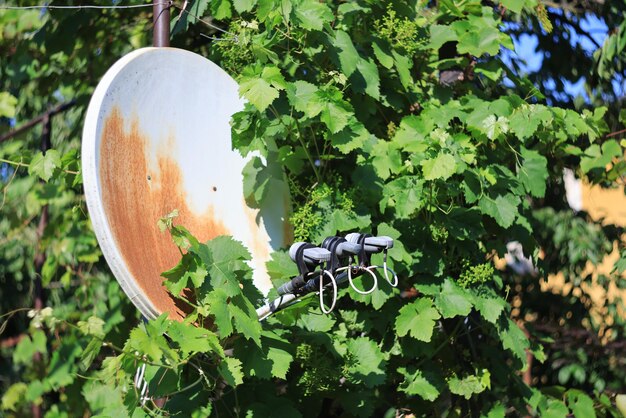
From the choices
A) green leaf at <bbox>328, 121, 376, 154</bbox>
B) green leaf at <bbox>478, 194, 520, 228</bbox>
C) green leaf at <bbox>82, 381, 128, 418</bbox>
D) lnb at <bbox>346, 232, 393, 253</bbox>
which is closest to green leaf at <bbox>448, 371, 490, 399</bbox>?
green leaf at <bbox>478, 194, 520, 228</bbox>

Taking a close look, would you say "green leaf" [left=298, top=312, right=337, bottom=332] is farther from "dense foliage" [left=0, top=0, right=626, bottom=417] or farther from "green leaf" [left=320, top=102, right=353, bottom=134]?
"green leaf" [left=320, top=102, right=353, bottom=134]

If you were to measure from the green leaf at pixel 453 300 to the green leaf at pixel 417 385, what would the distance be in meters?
0.34

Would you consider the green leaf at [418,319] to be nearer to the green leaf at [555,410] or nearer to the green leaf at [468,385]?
the green leaf at [468,385]

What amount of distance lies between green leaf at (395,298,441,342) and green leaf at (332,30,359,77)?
95 cm

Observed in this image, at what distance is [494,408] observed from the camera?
442 cm

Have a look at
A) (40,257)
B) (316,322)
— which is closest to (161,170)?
(316,322)

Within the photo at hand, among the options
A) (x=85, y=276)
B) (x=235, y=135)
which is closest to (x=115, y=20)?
(x=85, y=276)

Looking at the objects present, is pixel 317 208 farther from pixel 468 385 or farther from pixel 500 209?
pixel 468 385

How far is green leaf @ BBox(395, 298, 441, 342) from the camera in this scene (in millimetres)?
3920

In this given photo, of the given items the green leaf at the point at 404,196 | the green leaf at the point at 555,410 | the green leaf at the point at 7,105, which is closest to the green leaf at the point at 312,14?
the green leaf at the point at 404,196

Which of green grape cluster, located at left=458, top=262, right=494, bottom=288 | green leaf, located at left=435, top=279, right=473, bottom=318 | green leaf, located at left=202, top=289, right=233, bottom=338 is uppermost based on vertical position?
green leaf, located at left=202, top=289, right=233, bottom=338

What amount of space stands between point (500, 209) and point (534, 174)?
284 mm

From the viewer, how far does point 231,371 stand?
3.33m

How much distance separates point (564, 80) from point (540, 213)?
81 centimetres
